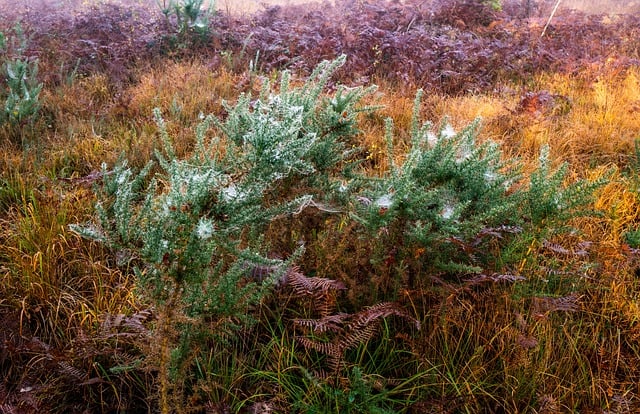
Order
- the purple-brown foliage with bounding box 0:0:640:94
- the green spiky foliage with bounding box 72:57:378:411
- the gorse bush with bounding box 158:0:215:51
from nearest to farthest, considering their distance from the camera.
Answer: the green spiky foliage with bounding box 72:57:378:411
the purple-brown foliage with bounding box 0:0:640:94
the gorse bush with bounding box 158:0:215:51

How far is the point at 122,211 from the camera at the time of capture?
133cm

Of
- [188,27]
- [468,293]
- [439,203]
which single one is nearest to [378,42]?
[188,27]

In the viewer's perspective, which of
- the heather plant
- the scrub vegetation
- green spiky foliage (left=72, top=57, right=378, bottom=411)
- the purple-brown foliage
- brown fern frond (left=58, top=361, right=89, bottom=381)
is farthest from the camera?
the purple-brown foliage

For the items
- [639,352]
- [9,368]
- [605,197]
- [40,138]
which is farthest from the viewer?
[40,138]

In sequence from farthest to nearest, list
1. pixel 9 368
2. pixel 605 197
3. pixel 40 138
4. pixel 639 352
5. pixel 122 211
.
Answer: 1. pixel 40 138
2. pixel 605 197
3. pixel 639 352
4. pixel 9 368
5. pixel 122 211

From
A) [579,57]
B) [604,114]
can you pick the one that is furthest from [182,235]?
[579,57]

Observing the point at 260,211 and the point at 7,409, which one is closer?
the point at 7,409

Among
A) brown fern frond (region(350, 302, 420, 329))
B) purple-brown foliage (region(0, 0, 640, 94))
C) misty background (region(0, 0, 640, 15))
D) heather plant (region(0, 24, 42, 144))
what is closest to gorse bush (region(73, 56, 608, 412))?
brown fern frond (region(350, 302, 420, 329))

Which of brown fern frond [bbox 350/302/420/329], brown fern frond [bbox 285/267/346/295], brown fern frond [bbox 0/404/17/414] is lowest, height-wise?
brown fern frond [bbox 0/404/17/414]

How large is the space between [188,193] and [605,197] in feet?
9.61

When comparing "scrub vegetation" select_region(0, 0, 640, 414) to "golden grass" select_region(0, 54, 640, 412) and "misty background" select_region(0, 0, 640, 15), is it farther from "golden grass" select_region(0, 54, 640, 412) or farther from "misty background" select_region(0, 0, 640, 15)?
"misty background" select_region(0, 0, 640, 15)

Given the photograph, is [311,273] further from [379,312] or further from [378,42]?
[378,42]

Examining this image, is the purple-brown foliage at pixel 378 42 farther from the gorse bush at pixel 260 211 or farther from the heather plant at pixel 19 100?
the gorse bush at pixel 260 211

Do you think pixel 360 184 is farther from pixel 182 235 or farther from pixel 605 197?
pixel 605 197
